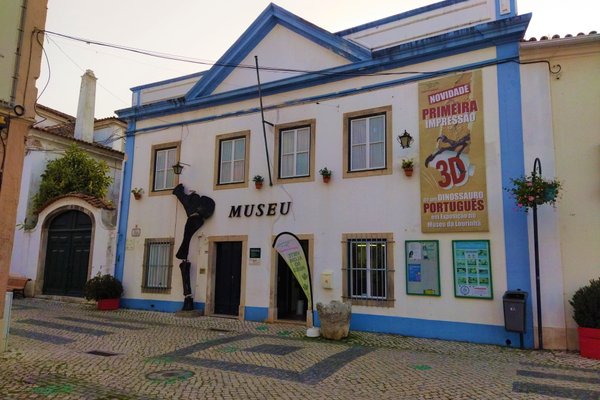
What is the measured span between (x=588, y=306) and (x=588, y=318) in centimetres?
21

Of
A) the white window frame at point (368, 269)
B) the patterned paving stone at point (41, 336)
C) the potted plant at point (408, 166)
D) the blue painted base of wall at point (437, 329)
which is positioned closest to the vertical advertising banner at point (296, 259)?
the white window frame at point (368, 269)

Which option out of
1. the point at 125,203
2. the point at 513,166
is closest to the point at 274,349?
the point at 513,166

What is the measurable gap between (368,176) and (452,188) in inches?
76.2

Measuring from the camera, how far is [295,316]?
39.4 ft

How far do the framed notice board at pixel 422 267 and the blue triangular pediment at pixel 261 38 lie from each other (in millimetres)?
4732

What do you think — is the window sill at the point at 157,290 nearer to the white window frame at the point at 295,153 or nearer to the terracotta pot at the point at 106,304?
the terracotta pot at the point at 106,304

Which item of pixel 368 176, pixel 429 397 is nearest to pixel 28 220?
pixel 368 176

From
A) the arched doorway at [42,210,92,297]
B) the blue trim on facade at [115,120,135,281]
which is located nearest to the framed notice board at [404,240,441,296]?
the blue trim on facade at [115,120,135,281]

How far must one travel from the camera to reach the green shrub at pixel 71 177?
17.1 meters

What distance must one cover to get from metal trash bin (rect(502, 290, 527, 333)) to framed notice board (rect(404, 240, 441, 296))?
141 cm

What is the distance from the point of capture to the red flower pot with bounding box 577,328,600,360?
7.62 metres

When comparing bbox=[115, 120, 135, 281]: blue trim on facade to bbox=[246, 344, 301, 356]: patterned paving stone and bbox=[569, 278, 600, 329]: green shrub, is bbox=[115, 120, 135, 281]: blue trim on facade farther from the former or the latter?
bbox=[569, 278, 600, 329]: green shrub

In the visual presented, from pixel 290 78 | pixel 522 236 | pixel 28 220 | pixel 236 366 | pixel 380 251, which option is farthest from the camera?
pixel 28 220

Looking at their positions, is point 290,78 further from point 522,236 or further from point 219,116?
point 522,236
